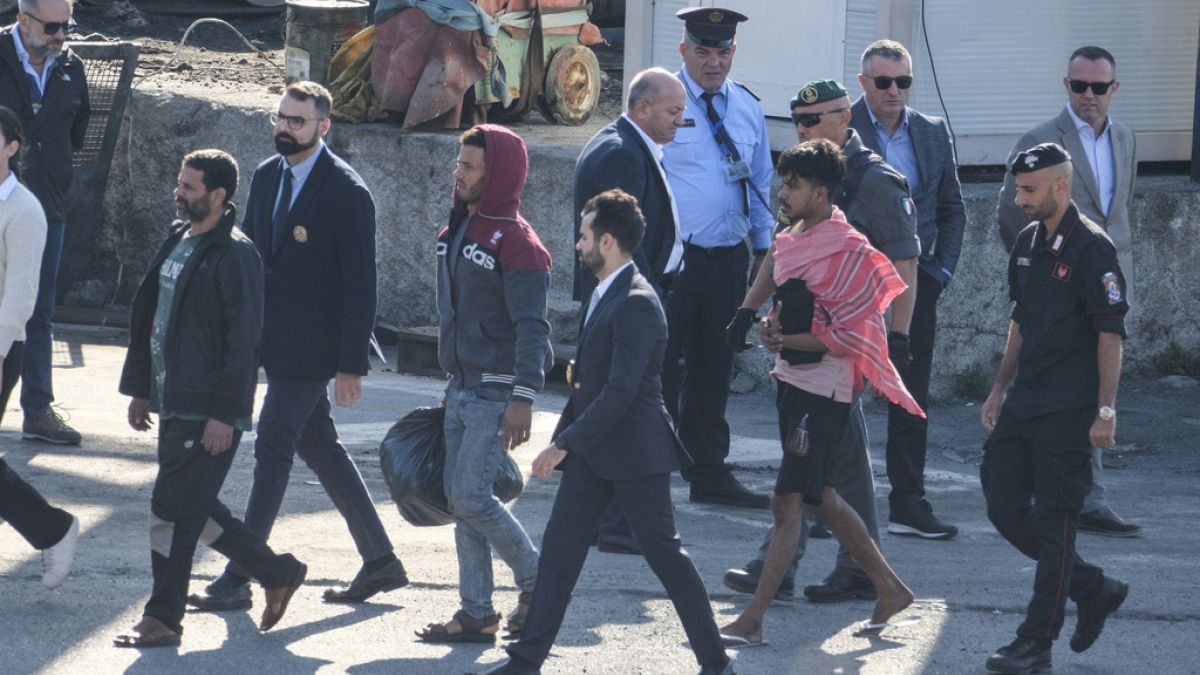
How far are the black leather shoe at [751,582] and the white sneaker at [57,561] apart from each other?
2.33m

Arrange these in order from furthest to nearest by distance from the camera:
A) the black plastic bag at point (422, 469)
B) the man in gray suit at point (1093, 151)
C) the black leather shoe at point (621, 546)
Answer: the man in gray suit at point (1093, 151)
the black leather shoe at point (621, 546)
the black plastic bag at point (422, 469)

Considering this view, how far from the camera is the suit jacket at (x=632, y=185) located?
6746 millimetres

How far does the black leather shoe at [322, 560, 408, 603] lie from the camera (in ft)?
19.9

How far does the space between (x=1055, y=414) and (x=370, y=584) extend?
2.43 m

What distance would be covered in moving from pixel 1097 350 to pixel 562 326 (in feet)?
18.3

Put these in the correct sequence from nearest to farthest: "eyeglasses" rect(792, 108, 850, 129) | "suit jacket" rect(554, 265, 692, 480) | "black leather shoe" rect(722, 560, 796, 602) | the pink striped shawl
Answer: "suit jacket" rect(554, 265, 692, 480)
the pink striped shawl
"black leather shoe" rect(722, 560, 796, 602)
"eyeglasses" rect(792, 108, 850, 129)

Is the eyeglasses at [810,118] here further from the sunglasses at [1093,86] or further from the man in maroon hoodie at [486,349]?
the sunglasses at [1093,86]

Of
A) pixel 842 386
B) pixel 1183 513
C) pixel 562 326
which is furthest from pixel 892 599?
pixel 562 326

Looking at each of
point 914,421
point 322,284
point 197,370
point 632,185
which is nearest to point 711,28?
point 632,185

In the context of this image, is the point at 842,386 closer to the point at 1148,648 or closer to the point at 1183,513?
the point at 1148,648

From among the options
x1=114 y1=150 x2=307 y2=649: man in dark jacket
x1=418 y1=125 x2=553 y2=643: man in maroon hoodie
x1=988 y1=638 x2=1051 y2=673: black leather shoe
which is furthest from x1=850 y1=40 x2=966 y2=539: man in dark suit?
x1=114 y1=150 x2=307 y2=649: man in dark jacket

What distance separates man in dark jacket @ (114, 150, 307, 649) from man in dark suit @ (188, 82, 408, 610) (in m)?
0.36

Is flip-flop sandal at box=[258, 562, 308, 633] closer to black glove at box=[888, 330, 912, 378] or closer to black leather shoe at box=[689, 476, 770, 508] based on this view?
black leather shoe at box=[689, 476, 770, 508]

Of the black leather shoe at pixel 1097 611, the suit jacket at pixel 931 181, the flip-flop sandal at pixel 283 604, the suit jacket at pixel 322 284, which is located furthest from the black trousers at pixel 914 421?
the flip-flop sandal at pixel 283 604
